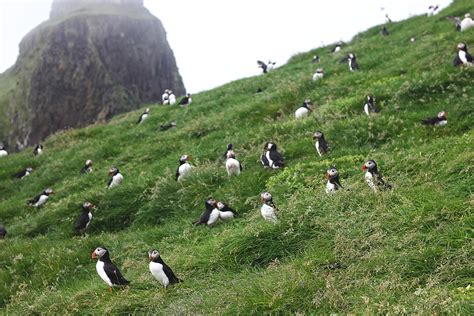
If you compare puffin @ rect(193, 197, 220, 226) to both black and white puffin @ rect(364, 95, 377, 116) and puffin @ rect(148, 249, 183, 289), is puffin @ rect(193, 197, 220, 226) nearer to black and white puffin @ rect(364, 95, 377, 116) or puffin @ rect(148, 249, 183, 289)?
puffin @ rect(148, 249, 183, 289)

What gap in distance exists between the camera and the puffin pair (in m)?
11.3

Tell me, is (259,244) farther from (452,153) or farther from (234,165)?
(234,165)

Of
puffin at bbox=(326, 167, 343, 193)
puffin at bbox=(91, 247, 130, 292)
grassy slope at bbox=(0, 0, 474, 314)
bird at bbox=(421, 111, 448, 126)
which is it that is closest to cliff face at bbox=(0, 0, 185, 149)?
grassy slope at bbox=(0, 0, 474, 314)

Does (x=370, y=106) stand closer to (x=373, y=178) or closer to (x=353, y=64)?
(x=373, y=178)

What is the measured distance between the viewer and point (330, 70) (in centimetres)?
2019

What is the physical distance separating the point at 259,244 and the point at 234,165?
459cm

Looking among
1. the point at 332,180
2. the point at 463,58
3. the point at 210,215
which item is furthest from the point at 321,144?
the point at 463,58

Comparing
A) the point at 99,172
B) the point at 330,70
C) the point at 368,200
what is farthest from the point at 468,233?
the point at 330,70

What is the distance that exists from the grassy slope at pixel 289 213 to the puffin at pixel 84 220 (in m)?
0.22

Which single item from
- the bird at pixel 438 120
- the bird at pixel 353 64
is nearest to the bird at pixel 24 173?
the bird at pixel 353 64

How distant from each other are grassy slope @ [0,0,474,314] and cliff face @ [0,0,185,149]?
51.0 metres

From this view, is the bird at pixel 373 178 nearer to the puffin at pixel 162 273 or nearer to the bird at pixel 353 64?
the puffin at pixel 162 273

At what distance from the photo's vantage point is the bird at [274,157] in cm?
1127

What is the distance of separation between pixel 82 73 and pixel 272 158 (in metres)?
63.6
